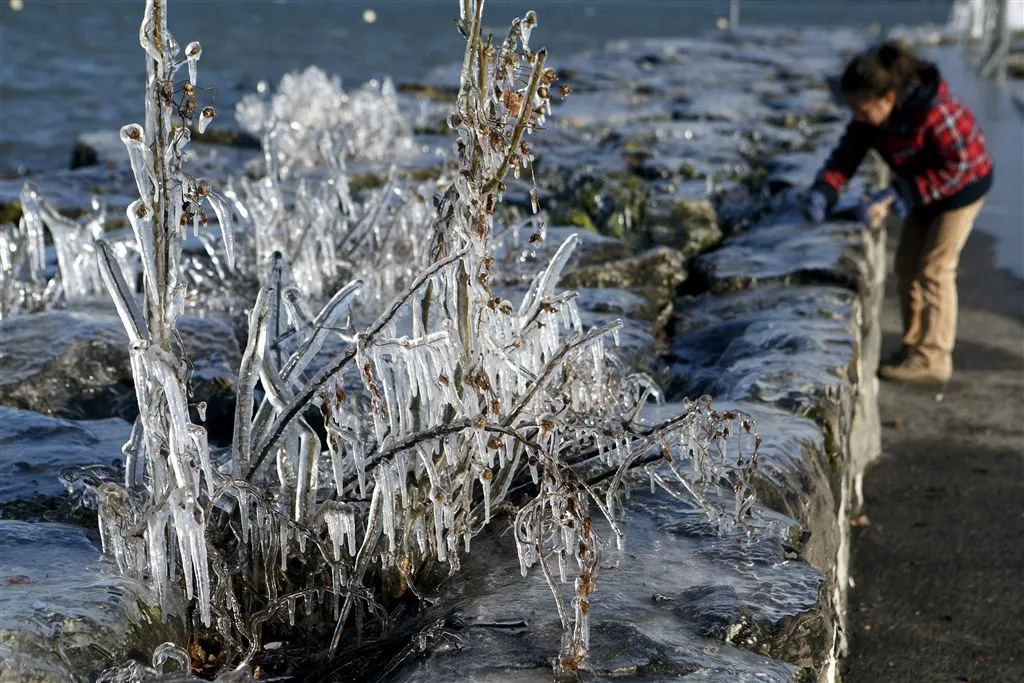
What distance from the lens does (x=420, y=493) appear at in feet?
7.36

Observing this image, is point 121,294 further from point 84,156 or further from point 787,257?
point 84,156

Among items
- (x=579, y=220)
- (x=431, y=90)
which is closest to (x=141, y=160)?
(x=579, y=220)

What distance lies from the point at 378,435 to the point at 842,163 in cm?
394

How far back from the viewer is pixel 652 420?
2910mm

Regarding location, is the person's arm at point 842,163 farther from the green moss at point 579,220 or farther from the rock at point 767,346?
the rock at point 767,346

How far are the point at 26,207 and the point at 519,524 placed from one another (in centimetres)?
316

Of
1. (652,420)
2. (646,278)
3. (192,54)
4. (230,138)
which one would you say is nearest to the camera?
(192,54)

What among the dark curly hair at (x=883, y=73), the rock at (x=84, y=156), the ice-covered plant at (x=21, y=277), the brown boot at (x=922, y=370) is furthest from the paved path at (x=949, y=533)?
the rock at (x=84, y=156)

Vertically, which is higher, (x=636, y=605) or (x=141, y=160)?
(x=141, y=160)

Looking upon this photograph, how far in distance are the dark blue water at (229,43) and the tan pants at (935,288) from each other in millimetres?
3074

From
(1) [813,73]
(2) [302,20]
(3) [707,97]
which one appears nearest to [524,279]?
(3) [707,97]

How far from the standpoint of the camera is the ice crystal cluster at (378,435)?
1958 mm

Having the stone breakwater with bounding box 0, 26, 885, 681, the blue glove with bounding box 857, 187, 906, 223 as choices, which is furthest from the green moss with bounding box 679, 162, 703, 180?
the blue glove with bounding box 857, 187, 906, 223

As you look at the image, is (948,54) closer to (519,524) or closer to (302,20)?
(519,524)
